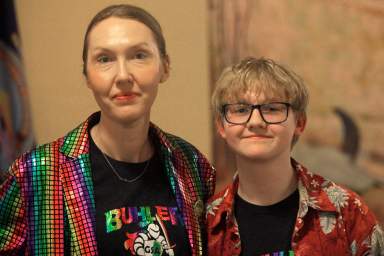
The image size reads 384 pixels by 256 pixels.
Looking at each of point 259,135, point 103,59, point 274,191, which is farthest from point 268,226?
point 103,59

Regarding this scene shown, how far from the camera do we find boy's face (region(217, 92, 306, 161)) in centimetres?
117

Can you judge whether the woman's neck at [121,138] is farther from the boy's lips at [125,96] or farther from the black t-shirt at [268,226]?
the black t-shirt at [268,226]

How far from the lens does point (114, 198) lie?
3.99ft

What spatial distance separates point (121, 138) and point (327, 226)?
0.53 meters

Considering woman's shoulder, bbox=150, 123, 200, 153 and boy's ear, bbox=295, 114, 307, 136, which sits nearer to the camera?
boy's ear, bbox=295, 114, 307, 136

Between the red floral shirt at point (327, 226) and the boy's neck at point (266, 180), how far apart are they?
0.11 ft

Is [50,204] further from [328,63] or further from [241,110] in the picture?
[328,63]

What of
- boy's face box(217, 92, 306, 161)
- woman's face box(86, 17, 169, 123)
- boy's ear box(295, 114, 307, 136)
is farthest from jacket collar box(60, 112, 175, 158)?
boy's ear box(295, 114, 307, 136)

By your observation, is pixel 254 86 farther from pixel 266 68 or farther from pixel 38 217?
pixel 38 217

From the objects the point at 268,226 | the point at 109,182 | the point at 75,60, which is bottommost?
the point at 268,226

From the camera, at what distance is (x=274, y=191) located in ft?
4.06

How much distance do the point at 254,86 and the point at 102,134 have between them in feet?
1.30

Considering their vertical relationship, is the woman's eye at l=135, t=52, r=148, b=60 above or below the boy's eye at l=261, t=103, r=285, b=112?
above

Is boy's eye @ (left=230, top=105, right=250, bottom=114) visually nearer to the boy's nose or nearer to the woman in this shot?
the boy's nose
